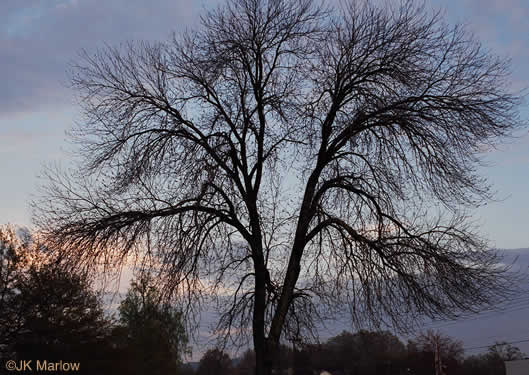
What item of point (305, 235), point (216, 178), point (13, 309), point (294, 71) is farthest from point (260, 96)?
point (13, 309)

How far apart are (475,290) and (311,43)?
5883 millimetres

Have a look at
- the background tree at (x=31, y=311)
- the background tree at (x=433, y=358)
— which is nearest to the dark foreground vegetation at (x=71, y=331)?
the background tree at (x=31, y=311)

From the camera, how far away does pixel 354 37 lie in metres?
12.2

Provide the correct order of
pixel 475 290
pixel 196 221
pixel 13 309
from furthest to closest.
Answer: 1. pixel 13 309
2. pixel 196 221
3. pixel 475 290

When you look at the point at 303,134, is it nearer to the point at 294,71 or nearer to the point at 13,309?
the point at 294,71

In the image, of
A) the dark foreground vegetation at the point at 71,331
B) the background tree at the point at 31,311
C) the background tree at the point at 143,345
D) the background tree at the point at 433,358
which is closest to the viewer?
the dark foreground vegetation at the point at 71,331

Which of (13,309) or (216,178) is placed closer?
(216,178)

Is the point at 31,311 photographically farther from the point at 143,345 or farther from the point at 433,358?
the point at 433,358

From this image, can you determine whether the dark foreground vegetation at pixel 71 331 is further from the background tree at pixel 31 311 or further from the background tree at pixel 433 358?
the background tree at pixel 433 358

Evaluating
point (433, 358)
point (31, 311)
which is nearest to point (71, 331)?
point (31, 311)

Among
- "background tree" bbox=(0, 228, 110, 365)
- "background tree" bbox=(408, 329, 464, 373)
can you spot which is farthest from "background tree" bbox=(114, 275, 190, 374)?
"background tree" bbox=(408, 329, 464, 373)

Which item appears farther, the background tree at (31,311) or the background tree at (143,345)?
the background tree at (143,345)

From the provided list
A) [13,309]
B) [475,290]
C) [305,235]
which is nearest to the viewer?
[475,290]

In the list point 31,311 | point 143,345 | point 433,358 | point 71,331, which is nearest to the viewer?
point 31,311
